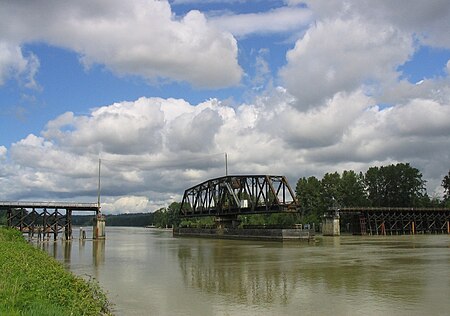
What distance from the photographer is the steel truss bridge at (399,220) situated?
126 meters

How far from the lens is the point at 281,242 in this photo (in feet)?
278

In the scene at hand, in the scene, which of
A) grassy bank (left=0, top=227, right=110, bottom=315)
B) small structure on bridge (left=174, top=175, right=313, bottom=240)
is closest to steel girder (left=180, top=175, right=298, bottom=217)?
small structure on bridge (left=174, top=175, right=313, bottom=240)

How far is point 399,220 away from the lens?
133 meters

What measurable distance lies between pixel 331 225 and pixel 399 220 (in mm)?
27797

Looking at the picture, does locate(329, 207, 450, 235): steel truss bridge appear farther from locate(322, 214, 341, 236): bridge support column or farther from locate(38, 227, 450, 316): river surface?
locate(38, 227, 450, 316): river surface

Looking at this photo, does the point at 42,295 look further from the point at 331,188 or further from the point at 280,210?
the point at 331,188

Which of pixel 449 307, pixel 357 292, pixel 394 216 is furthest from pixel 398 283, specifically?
pixel 394 216

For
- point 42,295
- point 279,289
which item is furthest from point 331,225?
point 42,295

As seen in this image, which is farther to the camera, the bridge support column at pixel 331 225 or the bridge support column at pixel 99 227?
the bridge support column at pixel 331 225

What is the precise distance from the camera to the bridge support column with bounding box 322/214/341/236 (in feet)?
379

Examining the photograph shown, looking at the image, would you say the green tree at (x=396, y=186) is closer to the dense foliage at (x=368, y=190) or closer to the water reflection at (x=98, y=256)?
the dense foliage at (x=368, y=190)

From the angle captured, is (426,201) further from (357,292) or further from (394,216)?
(357,292)

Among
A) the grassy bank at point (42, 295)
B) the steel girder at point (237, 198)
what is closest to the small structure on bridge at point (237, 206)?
the steel girder at point (237, 198)

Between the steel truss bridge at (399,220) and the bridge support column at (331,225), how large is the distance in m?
1.89
